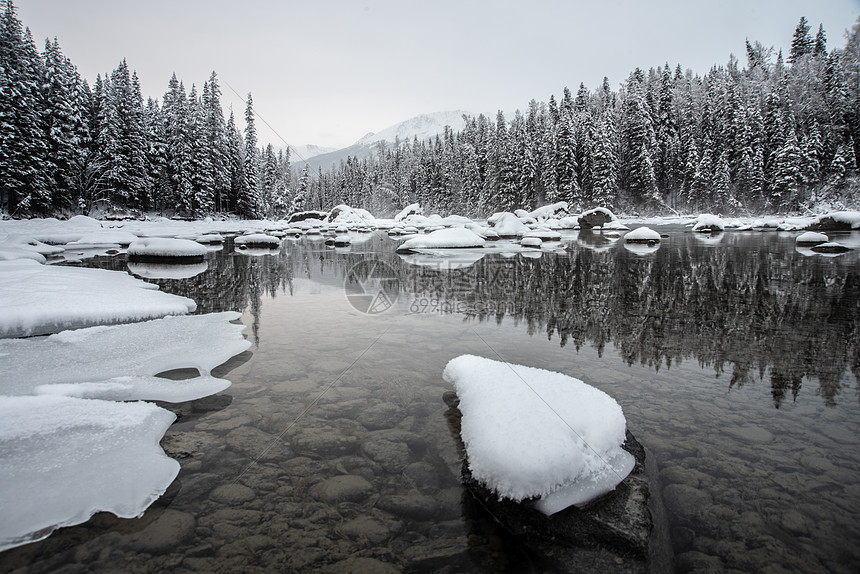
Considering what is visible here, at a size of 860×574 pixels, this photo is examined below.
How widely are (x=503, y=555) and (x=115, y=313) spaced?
6483 millimetres

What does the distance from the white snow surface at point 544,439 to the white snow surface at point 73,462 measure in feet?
6.91

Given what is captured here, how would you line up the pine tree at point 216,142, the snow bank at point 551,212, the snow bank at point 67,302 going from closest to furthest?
the snow bank at point 67,302 → the pine tree at point 216,142 → the snow bank at point 551,212

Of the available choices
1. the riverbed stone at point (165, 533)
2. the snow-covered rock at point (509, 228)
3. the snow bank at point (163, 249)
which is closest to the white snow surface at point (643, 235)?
the snow-covered rock at point (509, 228)

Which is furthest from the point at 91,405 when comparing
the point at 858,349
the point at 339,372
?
the point at 858,349

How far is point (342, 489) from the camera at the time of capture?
105 inches

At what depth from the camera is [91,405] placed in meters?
3.27

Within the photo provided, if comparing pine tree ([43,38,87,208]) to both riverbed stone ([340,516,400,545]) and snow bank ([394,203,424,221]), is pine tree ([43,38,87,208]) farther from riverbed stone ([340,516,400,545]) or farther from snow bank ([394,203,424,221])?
riverbed stone ([340,516,400,545])

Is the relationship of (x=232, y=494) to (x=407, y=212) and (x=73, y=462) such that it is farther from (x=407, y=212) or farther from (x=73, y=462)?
(x=407, y=212)

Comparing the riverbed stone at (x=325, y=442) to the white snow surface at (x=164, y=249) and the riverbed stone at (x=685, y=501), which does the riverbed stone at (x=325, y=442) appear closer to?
the riverbed stone at (x=685, y=501)

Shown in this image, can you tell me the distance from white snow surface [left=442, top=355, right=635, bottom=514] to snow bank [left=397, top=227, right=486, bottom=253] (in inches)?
635

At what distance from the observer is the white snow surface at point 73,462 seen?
2211 mm

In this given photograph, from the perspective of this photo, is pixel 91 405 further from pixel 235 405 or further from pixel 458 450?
pixel 458 450

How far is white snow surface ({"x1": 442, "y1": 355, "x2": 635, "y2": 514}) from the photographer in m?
2.33

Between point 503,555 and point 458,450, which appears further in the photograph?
point 458,450
